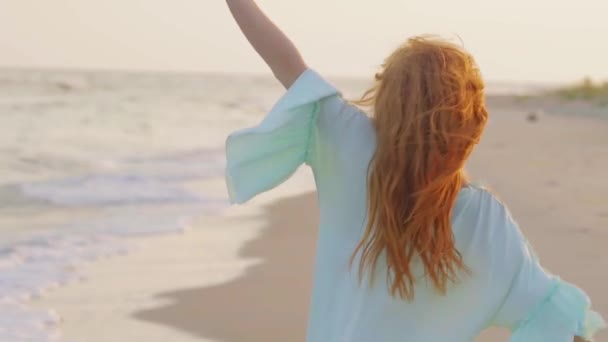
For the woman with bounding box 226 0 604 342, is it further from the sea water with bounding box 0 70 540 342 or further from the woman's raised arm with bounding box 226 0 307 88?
the sea water with bounding box 0 70 540 342

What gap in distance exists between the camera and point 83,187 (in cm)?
1310

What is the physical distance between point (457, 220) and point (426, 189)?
5.1 inches

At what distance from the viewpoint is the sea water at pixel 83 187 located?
309 inches

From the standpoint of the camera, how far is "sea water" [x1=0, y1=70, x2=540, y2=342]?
7848 millimetres

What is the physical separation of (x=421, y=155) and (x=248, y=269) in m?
5.48

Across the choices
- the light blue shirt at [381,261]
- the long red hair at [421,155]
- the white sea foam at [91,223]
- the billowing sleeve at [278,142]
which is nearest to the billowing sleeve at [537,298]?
the light blue shirt at [381,261]

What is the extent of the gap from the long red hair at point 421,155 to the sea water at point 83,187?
4.04 metres

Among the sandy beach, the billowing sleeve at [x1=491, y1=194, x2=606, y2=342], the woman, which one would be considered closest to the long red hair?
the woman

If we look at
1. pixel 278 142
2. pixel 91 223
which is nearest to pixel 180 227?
pixel 91 223

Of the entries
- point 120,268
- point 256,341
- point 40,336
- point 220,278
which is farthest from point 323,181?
point 120,268

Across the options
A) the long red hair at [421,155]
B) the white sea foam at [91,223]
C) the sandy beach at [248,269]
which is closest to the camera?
the long red hair at [421,155]

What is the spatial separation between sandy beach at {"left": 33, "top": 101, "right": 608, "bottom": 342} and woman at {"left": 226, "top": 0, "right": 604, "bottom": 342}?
332 cm

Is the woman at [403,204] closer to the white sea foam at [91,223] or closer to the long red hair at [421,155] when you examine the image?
the long red hair at [421,155]

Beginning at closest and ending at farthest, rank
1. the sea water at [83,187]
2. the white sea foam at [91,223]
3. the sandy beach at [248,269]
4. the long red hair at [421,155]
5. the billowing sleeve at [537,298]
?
the long red hair at [421,155] < the billowing sleeve at [537,298] < the sandy beach at [248,269] < the white sea foam at [91,223] < the sea water at [83,187]
